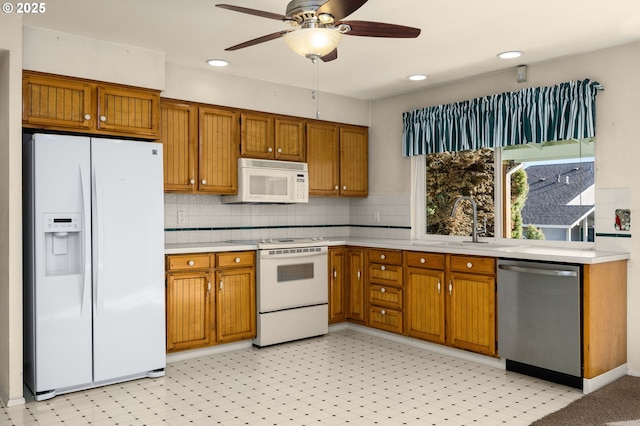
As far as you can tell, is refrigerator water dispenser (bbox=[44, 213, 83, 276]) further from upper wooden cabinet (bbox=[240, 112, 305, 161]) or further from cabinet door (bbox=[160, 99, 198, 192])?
upper wooden cabinet (bbox=[240, 112, 305, 161])

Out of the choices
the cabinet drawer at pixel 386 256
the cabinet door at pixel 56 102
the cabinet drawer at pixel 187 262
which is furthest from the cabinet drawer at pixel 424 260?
the cabinet door at pixel 56 102

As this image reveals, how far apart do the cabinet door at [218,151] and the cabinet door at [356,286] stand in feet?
4.56

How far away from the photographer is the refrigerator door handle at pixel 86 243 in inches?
141

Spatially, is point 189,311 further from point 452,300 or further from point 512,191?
point 512,191

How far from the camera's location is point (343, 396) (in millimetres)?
3512

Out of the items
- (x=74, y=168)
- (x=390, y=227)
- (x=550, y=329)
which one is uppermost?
(x=74, y=168)

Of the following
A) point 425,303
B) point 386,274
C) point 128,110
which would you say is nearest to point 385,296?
point 386,274

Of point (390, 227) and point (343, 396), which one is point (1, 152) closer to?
point (343, 396)

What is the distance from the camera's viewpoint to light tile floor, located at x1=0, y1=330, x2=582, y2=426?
315 cm

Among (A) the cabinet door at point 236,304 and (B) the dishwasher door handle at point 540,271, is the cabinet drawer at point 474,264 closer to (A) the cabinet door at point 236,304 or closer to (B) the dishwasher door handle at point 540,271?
(B) the dishwasher door handle at point 540,271

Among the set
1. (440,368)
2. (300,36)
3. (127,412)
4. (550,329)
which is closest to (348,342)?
(440,368)

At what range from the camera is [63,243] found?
11.8 ft

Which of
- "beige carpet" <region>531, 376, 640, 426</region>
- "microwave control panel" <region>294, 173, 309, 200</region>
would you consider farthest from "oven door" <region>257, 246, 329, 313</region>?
"beige carpet" <region>531, 376, 640, 426</region>

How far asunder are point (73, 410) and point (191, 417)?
785 mm
